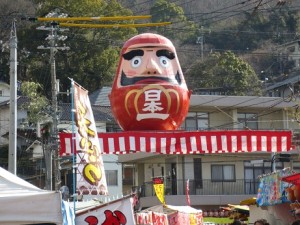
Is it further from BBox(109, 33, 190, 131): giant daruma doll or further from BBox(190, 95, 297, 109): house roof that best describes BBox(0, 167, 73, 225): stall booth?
BBox(190, 95, 297, 109): house roof

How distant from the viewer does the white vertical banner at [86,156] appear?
10352 mm

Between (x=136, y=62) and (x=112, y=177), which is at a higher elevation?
(x=136, y=62)

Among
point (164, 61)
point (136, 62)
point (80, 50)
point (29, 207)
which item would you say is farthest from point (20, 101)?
point (29, 207)

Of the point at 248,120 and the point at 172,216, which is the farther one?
the point at 248,120

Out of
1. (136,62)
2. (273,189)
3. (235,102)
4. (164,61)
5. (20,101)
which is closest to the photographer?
(273,189)

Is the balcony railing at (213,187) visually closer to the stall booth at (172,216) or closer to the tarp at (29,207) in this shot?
the stall booth at (172,216)

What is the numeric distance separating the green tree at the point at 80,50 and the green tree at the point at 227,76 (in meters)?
6.63

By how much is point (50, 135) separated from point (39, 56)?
24.0 meters

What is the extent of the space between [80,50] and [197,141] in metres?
33.9

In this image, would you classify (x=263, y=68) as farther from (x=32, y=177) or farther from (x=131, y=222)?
(x=131, y=222)

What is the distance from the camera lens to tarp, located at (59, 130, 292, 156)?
63.5ft

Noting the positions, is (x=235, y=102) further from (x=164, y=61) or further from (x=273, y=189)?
(x=273, y=189)

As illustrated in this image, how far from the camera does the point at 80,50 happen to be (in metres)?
52.4

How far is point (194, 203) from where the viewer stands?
3891cm
